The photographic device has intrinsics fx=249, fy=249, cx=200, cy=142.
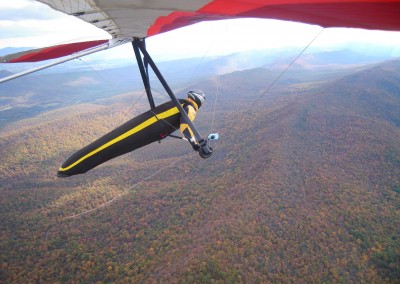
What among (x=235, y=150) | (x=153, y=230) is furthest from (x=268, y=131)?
(x=153, y=230)

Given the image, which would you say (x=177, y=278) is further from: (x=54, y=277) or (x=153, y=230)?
(x=54, y=277)

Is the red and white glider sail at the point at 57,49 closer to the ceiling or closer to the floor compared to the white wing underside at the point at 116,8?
closer to the floor

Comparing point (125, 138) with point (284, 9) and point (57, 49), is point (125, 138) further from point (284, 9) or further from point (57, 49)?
point (284, 9)

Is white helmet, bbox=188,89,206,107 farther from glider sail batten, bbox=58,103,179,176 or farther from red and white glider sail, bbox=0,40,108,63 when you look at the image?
red and white glider sail, bbox=0,40,108,63

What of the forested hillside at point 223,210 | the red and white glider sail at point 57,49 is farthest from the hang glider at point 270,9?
the forested hillside at point 223,210

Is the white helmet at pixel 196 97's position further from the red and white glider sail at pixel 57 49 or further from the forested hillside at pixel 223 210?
the forested hillside at pixel 223 210

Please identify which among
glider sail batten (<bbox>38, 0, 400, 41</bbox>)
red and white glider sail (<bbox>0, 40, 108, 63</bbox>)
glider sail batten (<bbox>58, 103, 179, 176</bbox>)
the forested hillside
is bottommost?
the forested hillside

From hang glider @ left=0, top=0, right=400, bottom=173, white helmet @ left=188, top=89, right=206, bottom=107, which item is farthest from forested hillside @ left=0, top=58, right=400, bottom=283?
hang glider @ left=0, top=0, right=400, bottom=173
